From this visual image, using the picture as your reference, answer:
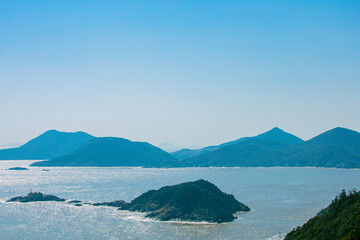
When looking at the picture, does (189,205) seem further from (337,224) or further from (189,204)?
(337,224)

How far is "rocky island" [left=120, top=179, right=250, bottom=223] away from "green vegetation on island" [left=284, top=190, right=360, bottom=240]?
3355cm

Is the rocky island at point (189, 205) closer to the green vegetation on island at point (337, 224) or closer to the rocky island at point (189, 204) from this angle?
the rocky island at point (189, 204)

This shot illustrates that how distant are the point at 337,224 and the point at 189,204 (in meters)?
52.2

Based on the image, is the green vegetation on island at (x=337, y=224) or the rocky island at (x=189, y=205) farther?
the rocky island at (x=189, y=205)

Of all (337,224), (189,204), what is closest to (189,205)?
(189,204)

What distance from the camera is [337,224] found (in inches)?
2138

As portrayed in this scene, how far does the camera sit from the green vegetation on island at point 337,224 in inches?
1892

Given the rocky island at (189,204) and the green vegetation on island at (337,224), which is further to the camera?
the rocky island at (189,204)

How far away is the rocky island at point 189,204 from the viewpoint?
96875 millimetres

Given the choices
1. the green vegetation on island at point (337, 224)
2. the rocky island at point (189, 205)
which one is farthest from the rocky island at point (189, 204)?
the green vegetation on island at point (337, 224)

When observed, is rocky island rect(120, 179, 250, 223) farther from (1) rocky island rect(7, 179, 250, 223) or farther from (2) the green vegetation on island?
(2) the green vegetation on island

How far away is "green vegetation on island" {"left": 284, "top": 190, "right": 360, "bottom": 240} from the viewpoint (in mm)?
48062

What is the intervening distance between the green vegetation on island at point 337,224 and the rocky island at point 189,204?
33545 mm

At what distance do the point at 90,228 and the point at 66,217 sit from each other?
18073mm
